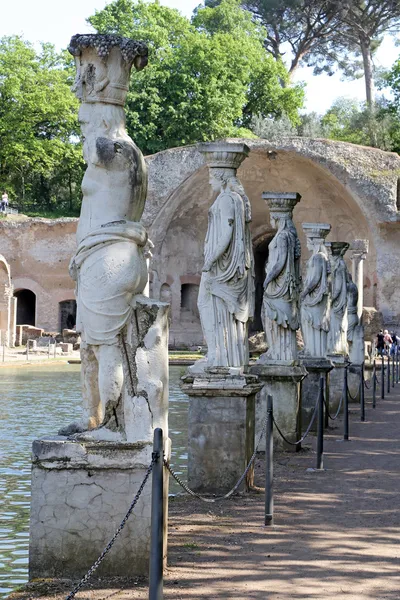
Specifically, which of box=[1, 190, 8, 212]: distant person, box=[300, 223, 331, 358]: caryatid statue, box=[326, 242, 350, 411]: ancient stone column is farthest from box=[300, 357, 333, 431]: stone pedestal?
box=[1, 190, 8, 212]: distant person

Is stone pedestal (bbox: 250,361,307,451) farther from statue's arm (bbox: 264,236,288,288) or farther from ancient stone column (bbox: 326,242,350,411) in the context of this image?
ancient stone column (bbox: 326,242,350,411)

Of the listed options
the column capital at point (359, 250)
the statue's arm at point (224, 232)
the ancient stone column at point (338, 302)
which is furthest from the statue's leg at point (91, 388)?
the column capital at point (359, 250)

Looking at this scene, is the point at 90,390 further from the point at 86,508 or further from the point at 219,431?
the point at 219,431

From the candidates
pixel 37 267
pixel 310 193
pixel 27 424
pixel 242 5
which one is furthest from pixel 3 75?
pixel 27 424

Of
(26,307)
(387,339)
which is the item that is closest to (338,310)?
(387,339)

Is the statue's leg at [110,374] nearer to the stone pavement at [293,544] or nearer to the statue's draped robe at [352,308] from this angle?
the stone pavement at [293,544]

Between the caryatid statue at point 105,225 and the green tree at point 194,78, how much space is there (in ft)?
134

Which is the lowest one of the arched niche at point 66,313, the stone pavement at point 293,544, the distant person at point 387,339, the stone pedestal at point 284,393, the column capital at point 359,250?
the stone pavement at point 293,544

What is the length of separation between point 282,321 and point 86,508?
227 inches

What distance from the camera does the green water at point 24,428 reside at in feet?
21.5

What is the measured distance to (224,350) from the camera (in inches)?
325

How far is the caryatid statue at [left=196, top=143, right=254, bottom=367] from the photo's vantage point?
8.27m

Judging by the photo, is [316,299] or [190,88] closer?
[316,299]

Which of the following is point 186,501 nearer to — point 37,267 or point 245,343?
point 245,343
